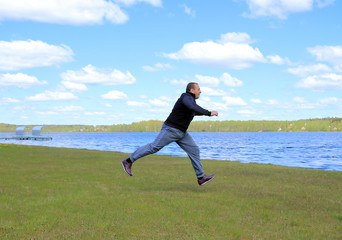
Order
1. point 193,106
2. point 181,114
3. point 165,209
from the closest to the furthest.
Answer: point 165,209
point 193,106
point 181,114

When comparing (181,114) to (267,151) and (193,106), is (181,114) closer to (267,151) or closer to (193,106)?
(193,106)

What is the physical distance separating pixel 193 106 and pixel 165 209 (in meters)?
2.90

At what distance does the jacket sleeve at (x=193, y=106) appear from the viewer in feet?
31.0

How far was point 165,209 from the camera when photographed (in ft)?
26.5

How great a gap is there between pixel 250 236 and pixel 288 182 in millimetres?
7778

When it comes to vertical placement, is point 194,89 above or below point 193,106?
above

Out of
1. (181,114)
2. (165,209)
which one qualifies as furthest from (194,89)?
(165,209)

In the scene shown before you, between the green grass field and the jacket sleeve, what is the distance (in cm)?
224

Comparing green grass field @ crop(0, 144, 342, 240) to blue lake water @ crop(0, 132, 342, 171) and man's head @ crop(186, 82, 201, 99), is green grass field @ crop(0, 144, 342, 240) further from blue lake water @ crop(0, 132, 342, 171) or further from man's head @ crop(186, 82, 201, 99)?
blue lake water @ crop(0, 132, 342, 171)

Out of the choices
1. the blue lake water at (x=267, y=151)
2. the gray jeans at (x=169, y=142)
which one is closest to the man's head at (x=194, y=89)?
the gray jeans at (x=169, y=142)

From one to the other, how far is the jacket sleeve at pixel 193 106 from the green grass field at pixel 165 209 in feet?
7.34

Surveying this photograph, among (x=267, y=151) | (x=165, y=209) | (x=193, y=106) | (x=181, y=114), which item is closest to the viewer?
(x=165, y=209)

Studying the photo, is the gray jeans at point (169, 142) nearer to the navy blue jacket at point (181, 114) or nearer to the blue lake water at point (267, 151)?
the navy blue jacket at point (181, 114)

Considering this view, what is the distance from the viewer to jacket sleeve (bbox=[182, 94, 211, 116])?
9.45m
